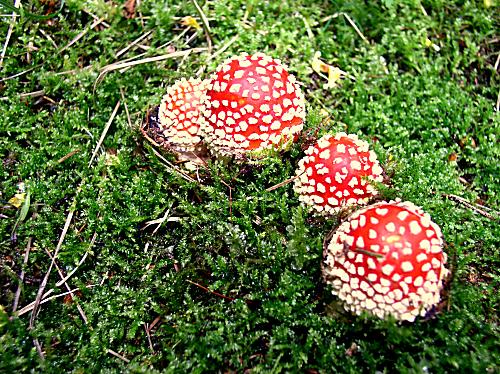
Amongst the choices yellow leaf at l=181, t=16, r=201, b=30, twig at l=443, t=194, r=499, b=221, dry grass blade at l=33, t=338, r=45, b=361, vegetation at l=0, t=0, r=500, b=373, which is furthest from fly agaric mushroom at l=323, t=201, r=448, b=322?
yellow leaf at l=181, t=16, r=201, b=30

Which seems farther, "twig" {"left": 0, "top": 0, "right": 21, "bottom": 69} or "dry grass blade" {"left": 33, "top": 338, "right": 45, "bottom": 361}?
"twig" {"left": 0, "top": 0, "right": 21, "bottom": 69}

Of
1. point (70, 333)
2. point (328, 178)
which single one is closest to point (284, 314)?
point (328, 178)

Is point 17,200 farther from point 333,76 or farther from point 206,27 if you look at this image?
point 333,76

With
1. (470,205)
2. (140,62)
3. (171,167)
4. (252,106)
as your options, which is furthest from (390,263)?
(140,62)

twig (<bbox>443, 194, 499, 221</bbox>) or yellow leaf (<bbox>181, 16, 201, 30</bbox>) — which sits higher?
yellow leaf (<bbox>181, 16, 201, 30</bbox>)

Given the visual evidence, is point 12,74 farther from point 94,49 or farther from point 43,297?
point 43,297

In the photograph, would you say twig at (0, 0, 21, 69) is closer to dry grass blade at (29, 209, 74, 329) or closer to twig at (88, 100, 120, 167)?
twig at (88, 100, 120, 167)
